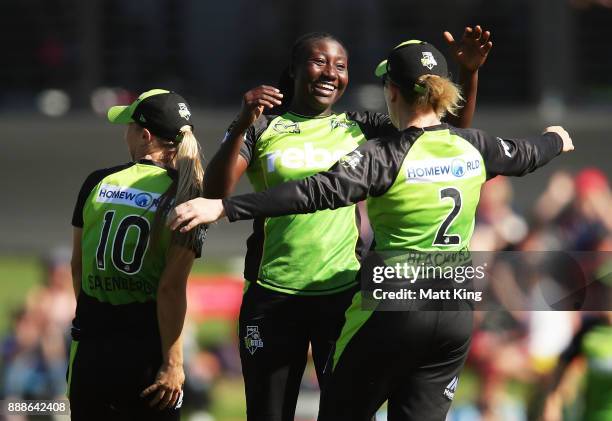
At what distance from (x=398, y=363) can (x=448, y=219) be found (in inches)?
20.9

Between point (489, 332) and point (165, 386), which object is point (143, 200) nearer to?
point (165, 386)

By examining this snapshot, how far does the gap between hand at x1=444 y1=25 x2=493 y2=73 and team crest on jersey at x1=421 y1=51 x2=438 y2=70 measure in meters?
0.39

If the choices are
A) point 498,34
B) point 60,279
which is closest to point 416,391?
point 60,279

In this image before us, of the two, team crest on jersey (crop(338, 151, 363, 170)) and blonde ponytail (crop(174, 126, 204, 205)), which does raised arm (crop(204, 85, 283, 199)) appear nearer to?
blonde ponytail (crop(174, 126, 204, 205))

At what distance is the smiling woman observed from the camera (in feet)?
14.4

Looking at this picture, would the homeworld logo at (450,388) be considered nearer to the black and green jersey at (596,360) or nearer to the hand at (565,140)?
the hand at (565,140)

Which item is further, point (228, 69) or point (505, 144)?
point (228, 69)

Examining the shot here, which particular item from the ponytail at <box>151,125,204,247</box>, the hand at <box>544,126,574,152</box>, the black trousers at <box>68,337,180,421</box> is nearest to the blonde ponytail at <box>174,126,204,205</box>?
the ponytail at <box>151,125,204,247</box>

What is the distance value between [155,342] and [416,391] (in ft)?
3.20

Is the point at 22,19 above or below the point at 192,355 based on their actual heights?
above

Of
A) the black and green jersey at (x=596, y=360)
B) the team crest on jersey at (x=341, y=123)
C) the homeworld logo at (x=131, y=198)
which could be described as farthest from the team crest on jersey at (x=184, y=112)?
the black and green jersey at (x=596, y=360)

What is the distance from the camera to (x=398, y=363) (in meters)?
3.85

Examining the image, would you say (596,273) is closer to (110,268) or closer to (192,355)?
(110,268)

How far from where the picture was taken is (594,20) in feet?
38.1
